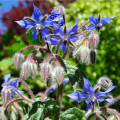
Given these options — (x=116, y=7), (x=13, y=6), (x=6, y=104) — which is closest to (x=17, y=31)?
(x=13, y=6)

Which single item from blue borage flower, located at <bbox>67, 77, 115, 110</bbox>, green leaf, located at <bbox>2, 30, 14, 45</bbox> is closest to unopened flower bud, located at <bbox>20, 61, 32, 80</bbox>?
blue borage flower, located at <bbox>67, 77, 115, 110</bbox>

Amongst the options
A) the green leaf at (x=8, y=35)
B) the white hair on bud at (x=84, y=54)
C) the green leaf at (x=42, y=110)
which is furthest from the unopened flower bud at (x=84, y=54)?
the green leaf at (x=8, y=35)

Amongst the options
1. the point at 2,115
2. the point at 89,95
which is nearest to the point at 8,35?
the point at 2,115

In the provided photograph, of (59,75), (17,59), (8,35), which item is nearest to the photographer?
(59,75)

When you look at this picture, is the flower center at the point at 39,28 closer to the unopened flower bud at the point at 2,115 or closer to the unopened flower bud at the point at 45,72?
the unopened flower bud at the point at 45,72

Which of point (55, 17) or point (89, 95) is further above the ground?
A: point (55, 17)

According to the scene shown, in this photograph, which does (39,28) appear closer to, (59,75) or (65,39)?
(65,39)

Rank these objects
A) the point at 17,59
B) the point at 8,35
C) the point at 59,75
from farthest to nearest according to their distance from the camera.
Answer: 1. the point at 8,35
2. the point at 17,59
3. the point at 59,75
